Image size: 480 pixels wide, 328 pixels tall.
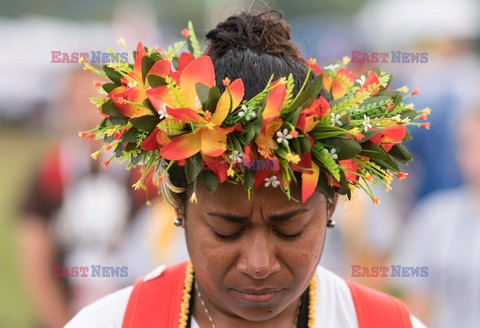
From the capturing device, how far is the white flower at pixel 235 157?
3268 mm

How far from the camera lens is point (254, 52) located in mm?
3527

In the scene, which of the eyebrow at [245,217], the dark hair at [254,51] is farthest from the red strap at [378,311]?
the dark hair at [254,51]

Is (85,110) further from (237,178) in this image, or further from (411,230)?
(237,178)

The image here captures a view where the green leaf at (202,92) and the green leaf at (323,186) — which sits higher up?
the green leaf at (202,92)

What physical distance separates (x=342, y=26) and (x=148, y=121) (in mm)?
14528

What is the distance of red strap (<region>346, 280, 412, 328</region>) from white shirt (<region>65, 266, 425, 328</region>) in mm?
25

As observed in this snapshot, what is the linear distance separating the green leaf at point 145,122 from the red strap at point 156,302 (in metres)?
0.67

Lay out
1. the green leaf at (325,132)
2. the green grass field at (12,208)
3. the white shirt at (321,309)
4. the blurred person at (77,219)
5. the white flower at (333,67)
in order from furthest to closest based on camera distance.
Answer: the green grass field at (12,208) → the blurred person at (77,219) → the white flower at (333,67) → the white shirt at (321,309) → the green leaf at (325,132)

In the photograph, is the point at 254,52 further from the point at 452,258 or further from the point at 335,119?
the point at 452,258

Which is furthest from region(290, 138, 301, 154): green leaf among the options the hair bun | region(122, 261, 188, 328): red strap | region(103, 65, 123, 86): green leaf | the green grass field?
the green grass field

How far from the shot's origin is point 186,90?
3357 millimetres

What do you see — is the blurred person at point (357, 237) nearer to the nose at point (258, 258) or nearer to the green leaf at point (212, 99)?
the nose at point (258, 258)

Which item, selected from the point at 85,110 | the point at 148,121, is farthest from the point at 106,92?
the point at 85,110

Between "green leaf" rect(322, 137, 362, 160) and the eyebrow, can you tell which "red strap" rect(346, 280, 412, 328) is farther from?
"green leaf" rect(322, 137, 362, 160)
